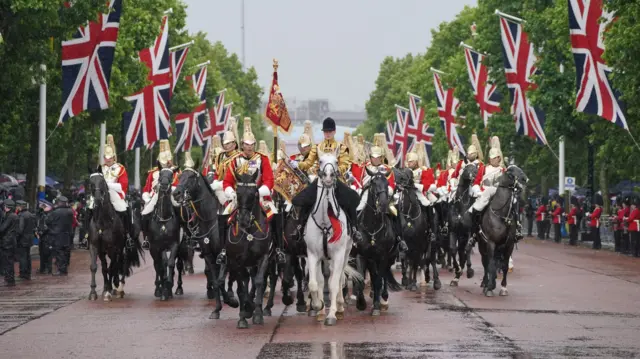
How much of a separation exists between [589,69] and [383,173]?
15.6 m

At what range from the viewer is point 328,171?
19.0 meters

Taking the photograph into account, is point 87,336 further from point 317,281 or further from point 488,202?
point 488,202

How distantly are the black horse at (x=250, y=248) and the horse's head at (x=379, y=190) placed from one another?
5.88 ft

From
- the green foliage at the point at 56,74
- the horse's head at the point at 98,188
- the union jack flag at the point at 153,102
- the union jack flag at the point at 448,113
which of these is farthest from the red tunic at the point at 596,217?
the horse's head at the point at 98,188

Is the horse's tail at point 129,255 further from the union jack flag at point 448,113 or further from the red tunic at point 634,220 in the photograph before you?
the union jack flag at point 448,113

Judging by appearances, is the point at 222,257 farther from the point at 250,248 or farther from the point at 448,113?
the point at 448,113

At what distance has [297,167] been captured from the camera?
20938 millimetres

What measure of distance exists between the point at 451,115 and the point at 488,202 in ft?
144

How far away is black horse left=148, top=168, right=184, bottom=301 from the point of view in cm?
2350

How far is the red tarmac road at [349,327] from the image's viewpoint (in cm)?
1591

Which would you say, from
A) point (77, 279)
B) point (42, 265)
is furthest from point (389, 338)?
point (42, 265)

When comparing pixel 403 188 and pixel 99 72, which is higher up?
pixel 99 72

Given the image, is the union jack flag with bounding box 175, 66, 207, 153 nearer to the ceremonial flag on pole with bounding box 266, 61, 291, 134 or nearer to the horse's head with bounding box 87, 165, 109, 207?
the ceremonial flag on pole with bounding box 266, 61, 291, 134

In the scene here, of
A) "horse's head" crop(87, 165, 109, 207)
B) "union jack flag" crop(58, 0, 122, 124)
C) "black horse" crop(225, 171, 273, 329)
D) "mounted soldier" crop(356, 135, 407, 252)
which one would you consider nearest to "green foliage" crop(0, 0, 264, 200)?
"union jack flag" crop(58, 0, 122, 124)
